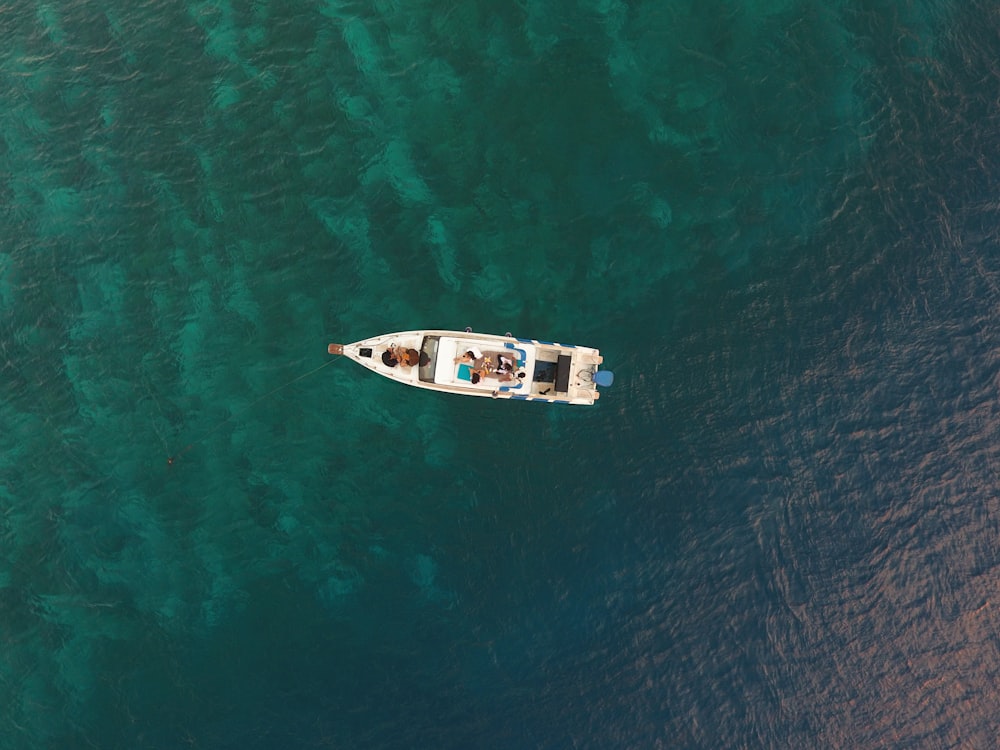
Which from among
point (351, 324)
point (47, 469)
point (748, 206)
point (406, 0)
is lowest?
point (47, 469)

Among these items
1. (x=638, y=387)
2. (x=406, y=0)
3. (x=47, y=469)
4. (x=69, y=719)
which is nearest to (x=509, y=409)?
(x=638, y=387)

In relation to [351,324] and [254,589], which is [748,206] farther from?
[254,589]

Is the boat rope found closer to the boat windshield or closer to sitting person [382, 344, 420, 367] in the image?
sitting person [382, 344, 420, 367]

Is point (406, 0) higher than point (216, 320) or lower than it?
higher

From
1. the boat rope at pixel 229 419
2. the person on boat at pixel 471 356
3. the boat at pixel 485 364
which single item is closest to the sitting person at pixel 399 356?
the boat at pixel 485 364

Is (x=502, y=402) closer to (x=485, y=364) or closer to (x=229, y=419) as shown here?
(x=485, y=364)
